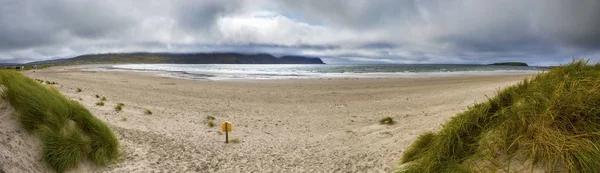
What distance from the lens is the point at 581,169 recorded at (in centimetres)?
365

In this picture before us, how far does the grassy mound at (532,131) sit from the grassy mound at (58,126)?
18.8 ft

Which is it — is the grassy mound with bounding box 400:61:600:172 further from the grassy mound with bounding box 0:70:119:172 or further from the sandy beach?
the grassy mound with bounding box 0:70:119:172

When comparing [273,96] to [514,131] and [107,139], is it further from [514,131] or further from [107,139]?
[514,131]

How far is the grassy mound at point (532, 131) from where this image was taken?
3.86 metres

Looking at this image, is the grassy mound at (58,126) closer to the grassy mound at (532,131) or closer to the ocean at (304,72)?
the grassy mound at (532,131)

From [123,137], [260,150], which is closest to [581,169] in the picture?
[260,150]

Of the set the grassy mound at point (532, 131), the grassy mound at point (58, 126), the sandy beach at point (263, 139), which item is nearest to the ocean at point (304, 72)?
the grassy mound at point (532, 131)

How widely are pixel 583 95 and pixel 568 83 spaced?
54 centimetres

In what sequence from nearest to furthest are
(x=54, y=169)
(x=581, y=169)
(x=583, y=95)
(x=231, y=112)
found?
(x=581, y=169) → (x=583, y=95) → (x=54, y=169) → (x=231, y=112)

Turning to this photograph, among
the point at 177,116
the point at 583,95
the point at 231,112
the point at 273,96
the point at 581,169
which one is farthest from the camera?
the point at 273,96

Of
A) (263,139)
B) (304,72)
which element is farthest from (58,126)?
(304,72)

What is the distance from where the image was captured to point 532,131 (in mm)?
4258

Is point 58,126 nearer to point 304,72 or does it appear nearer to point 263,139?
point 263,139

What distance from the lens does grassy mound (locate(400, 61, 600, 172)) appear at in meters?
→ 3.86
